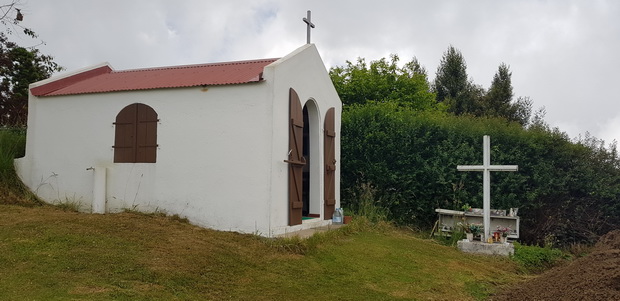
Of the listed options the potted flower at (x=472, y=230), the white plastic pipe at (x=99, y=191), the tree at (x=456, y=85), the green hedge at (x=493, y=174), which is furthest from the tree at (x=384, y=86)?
the white plastic pipe at (x=99, y=191)

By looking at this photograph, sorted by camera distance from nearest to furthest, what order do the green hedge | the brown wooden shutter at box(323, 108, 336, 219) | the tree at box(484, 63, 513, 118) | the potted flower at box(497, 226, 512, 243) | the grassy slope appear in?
the grassy slope, the potted flower at box(497, 226, 512, 243), the brown wooden shutter at box(323, 108, 336, 219), the green hedge, the tree at box(484, 63, 513, 118)

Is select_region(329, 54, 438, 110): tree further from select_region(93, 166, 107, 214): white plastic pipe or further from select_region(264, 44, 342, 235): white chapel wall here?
select_region(93, 166, 107, 214): white plastic pipe

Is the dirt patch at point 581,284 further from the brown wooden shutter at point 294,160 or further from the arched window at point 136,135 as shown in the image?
the arched window at point 136,135

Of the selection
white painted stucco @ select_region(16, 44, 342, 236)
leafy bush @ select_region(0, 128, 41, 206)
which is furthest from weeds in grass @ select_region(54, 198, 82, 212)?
leafy bush @ select_region(0, 128, 41, 206)

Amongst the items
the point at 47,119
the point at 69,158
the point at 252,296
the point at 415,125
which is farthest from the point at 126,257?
the point at 415,125

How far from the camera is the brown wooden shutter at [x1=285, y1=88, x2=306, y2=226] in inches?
390

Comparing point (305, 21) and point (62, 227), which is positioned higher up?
point (305, 21)

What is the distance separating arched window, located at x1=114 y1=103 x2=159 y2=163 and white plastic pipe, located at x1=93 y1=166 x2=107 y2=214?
37 cm

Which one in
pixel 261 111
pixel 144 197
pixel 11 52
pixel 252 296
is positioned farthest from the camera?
pixel 11 52

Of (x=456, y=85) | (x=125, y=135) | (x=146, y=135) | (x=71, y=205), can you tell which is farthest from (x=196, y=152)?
(x=456, y=85)

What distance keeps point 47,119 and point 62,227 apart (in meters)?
4.22

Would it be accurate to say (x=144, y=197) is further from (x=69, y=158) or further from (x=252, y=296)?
(x=252, y=296)

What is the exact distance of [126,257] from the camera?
270 inches

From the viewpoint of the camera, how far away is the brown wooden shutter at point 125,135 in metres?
10.4
